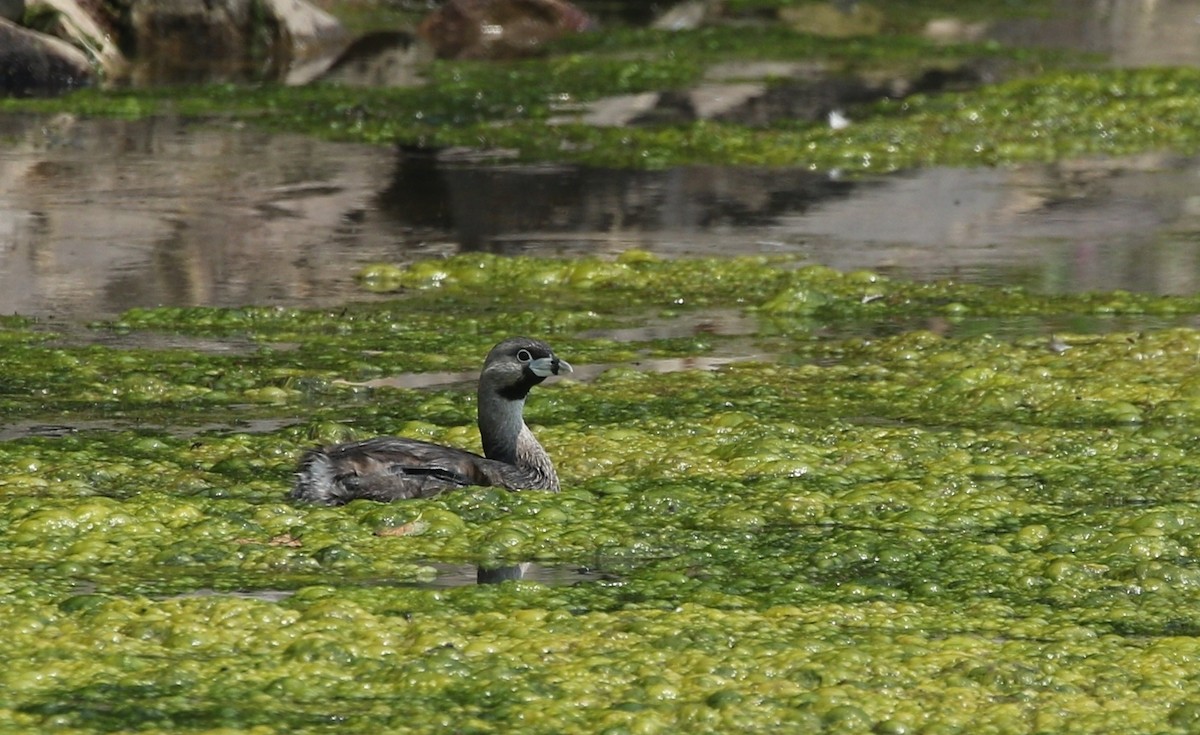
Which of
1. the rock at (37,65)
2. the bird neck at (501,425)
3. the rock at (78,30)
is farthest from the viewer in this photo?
the rock at (78,30)

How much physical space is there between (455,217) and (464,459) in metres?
7.22

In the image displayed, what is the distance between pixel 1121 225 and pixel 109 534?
951 cm

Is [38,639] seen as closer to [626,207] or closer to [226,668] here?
[226,668]

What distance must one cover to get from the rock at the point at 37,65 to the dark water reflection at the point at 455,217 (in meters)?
2.40

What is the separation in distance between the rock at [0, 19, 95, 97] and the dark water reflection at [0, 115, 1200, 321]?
94.4 inches

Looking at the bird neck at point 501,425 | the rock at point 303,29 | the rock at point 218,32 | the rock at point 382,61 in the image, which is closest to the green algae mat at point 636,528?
the bird neck at point 501,425

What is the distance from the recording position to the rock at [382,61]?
74.3ft

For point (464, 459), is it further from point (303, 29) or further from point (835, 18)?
point (835, 18)

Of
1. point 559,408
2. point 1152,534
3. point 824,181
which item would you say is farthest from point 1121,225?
point 1152,534

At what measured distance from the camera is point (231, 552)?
784 centimetres

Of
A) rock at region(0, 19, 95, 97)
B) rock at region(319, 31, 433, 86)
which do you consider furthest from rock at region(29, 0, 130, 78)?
rock at region(319, 31, 433, 86)

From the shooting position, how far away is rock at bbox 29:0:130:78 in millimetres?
22375

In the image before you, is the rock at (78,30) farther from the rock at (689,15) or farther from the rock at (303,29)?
the rock at (689,15)

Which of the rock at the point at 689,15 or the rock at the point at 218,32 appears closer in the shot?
the rock at the point at 218,32
